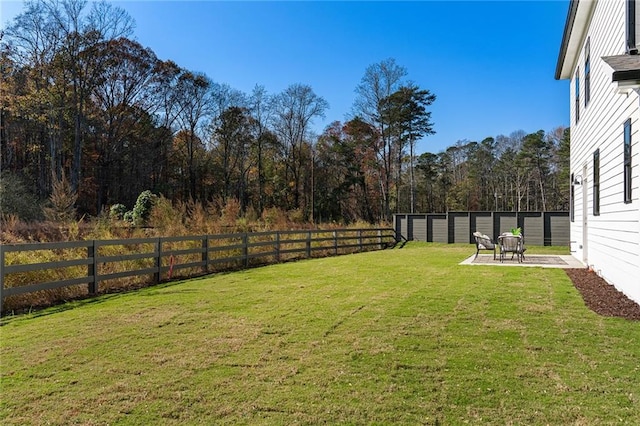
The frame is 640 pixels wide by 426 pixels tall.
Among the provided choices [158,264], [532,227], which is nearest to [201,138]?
[532,227]

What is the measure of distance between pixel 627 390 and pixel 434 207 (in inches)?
1653

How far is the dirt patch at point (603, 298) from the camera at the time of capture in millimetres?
4855

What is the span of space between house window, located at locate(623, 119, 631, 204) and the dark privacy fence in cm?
1364

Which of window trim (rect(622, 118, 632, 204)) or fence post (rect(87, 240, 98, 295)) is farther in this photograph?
fence post (rect(87, 240, 98, 295))

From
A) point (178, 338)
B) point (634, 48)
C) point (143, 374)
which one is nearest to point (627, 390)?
point (143, 374)

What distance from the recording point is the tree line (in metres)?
22.4

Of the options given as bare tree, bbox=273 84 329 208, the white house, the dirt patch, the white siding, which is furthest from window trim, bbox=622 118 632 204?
bare tree, bbox=273 84 329 208

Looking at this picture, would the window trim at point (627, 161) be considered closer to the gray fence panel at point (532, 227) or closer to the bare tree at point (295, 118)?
the gray fence panel at point (532, 227)

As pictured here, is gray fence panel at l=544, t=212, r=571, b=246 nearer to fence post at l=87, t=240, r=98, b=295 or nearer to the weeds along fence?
the weeds along fence

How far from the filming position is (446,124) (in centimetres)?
3092

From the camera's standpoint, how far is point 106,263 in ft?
25.8

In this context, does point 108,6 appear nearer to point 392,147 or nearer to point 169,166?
point 169,166

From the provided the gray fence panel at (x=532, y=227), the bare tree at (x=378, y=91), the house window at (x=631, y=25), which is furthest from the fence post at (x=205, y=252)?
the bare tree at (x=378, y=91)

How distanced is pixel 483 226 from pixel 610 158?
13.5 meters
